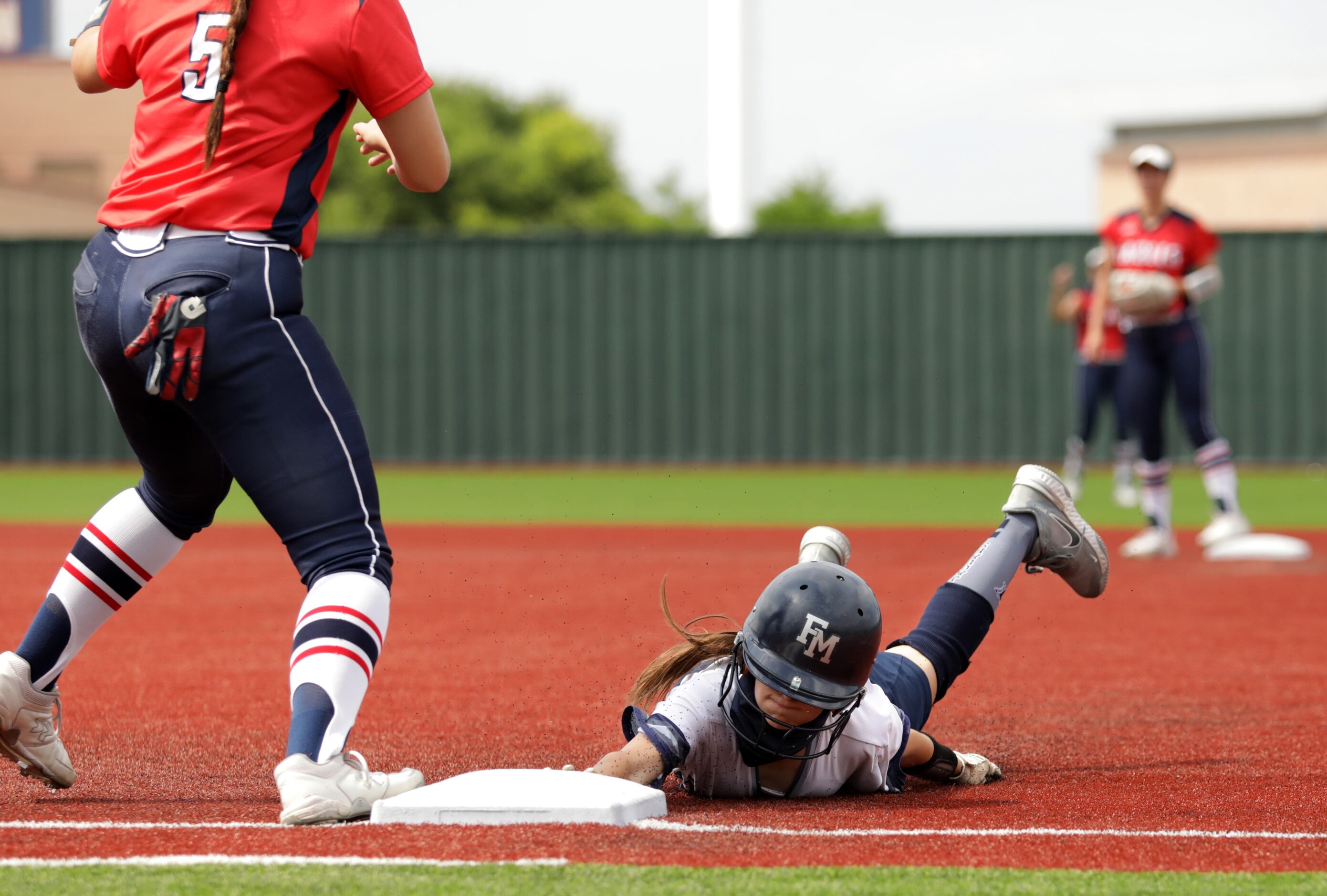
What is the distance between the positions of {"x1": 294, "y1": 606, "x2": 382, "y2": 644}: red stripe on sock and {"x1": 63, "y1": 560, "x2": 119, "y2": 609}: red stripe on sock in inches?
29.6

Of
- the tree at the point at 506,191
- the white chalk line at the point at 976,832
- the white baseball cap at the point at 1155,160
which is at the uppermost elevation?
the tree at the point at 506,191

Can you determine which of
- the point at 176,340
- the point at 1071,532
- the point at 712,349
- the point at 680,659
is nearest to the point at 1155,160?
the point at 1071,532

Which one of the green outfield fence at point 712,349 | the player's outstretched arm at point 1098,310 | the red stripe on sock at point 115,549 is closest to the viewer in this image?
the red stripe on sock at point 115,549

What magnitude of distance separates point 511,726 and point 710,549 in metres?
5.86

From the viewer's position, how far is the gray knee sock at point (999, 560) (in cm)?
443

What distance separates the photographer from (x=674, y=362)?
797 inches

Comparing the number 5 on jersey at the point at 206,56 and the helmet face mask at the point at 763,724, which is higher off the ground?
the number 5 on jersey at the point at 206,56

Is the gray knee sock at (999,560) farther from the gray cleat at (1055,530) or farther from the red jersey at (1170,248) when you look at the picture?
the red jersey at (1170,248)

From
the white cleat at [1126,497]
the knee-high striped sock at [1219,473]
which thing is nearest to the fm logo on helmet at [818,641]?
the knee-high striped sock at [1219,473]

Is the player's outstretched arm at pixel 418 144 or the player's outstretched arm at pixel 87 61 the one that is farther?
the player's outstretched arm at pixel 87 61

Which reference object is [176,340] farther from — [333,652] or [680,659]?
[680,659]

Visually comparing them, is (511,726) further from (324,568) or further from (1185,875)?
(1185,875)

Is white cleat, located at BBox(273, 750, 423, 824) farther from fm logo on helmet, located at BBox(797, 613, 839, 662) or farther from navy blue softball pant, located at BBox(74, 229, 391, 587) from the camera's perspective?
fm logo on helmet, located at BBox(797, 613, 839, 662)

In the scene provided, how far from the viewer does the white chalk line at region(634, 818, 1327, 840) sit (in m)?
3.25
